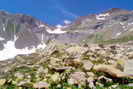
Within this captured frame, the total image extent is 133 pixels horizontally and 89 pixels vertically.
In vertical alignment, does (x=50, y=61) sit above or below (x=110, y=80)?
above

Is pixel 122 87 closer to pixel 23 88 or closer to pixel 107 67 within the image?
pixel 107 67

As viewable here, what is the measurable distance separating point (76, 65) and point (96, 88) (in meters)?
4.44

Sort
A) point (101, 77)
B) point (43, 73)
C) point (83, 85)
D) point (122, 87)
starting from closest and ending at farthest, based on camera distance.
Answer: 1. point (122, 87)
2. point (83, 85)
3. point (101, 77)
4. point (43, 73)

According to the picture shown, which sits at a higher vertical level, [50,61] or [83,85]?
[50,61]

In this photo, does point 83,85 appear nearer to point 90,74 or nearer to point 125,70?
point 90,74

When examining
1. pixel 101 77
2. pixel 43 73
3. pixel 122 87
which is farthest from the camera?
pixel 43 73

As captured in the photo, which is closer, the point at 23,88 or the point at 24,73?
the point at 23,88

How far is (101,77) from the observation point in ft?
45.5

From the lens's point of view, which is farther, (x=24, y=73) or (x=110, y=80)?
(x=24, y=73)

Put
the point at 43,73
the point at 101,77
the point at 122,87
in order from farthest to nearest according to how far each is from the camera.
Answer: the point at 43,73
the point at 101,77
the point at 122,87

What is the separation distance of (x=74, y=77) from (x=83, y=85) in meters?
1.14

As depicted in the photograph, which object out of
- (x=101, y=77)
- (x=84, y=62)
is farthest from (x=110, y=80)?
(x=84, y=62)

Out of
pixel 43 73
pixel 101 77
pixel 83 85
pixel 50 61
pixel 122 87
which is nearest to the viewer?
pixel 122 87

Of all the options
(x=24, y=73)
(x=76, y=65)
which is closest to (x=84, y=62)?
(x=76, y=65)
